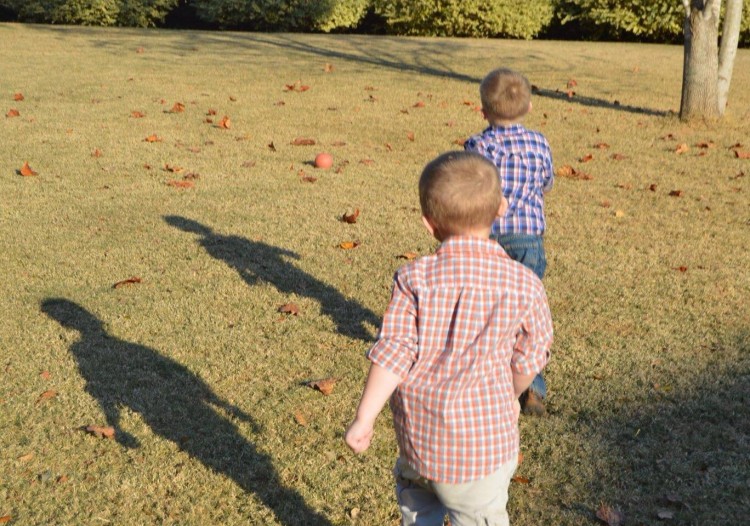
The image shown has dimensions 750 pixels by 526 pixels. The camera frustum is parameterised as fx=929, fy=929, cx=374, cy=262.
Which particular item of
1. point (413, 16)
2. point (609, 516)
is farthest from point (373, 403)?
point (413, 16)

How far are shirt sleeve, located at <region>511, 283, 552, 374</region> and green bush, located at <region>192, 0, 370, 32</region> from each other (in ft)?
81.0

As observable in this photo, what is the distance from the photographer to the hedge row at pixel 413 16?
2514 centimetres

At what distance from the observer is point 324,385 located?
4520 millimetres

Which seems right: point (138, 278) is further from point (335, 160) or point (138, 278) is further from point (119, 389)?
point (335, 160)

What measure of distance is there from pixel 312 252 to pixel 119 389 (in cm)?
237

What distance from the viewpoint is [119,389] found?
14.9 feet

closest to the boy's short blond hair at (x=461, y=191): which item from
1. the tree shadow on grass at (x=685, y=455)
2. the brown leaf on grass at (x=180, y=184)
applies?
the tree shadow on grass at (x=685, y=455)

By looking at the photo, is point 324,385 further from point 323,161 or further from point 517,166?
point 323,161

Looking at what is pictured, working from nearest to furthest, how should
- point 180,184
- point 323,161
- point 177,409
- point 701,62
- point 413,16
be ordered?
point 177,409 < point 180,184 < point 323,161 < point 701,62 < point 413,16

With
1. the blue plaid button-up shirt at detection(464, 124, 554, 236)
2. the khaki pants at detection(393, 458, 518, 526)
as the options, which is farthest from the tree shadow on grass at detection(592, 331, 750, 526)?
the khaki pants at detection(393, 458, 518, 526)

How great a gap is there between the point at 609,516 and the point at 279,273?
10.6 feet

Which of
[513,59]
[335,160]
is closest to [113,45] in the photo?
[513,59]

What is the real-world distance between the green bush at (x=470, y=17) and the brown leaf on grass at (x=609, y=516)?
22.7m

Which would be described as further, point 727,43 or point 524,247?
point 727,43
